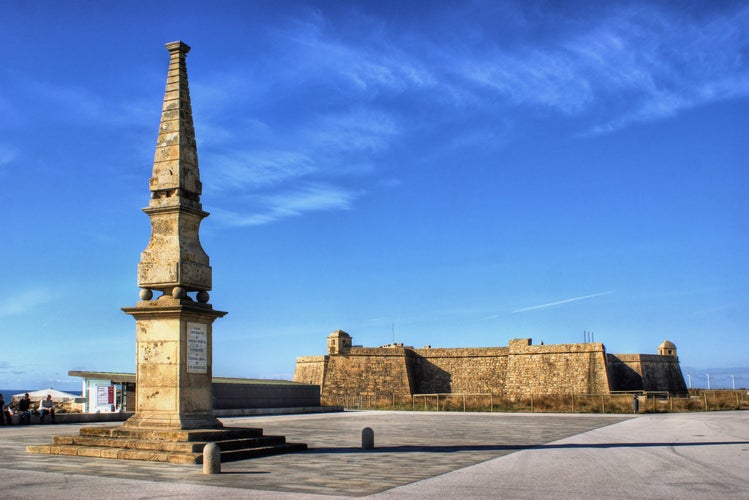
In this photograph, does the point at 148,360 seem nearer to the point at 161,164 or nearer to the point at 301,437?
the point at 161,164

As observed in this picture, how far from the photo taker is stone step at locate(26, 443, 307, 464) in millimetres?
12492

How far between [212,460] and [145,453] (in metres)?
2.45

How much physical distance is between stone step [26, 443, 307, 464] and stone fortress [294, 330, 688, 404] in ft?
151

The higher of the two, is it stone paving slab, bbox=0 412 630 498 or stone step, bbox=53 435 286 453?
stone step, bbox=53 435 286 453

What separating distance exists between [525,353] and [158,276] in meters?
49.5

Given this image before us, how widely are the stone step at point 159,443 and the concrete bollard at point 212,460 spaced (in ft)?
5.86

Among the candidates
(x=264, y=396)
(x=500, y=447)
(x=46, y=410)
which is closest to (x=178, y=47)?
(x=500, y=447)

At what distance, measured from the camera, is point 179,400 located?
13680mm

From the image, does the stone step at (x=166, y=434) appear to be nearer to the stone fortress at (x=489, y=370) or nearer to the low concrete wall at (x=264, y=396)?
the low concrete wall at (x=264, y=396)

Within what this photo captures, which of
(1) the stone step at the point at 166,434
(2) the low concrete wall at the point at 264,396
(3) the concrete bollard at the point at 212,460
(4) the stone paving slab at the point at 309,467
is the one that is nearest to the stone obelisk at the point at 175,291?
(1) the stone step at the point at 166,434

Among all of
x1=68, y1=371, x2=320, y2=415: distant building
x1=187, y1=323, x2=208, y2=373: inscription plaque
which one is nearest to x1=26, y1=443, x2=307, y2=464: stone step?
x1=187, y1=323, x2=208, y2=373: inscription plaque

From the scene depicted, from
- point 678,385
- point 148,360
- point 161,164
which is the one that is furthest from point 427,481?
point 678,385

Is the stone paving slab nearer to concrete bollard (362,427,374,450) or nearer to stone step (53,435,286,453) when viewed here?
concrete bollard (362,427,374,450)

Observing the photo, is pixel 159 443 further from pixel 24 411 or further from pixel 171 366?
pixel 24 411
